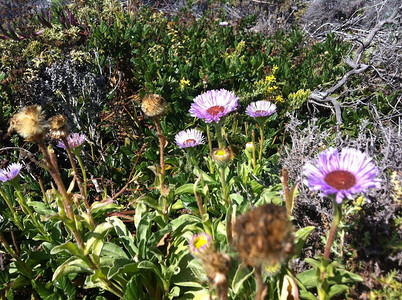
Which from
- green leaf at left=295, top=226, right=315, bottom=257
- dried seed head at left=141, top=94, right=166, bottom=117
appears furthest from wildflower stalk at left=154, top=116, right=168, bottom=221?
green leaf at left=295, top=226, right=315, bottom=257

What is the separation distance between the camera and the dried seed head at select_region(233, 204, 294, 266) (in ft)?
2.82

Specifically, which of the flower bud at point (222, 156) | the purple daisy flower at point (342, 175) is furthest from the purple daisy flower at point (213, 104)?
the purple daisy flower at point (342, 175)

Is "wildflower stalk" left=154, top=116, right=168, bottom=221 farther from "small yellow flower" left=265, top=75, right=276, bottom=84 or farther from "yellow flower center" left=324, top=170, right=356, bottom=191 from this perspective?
"small yellow flower" left=265, top=75, right=276, bottom=84

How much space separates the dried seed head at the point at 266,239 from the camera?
2.82 feet

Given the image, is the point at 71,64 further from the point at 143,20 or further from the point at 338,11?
the point at 338,11

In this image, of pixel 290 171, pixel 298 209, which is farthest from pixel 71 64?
pixel 298 209

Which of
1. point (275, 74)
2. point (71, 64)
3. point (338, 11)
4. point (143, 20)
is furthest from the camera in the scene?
point (338, 11)

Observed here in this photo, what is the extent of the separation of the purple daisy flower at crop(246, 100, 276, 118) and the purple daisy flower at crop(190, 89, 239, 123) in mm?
173

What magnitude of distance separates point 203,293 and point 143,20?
15.4ft

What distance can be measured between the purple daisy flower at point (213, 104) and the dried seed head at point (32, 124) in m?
0.94

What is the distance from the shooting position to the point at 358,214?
1.65 metres

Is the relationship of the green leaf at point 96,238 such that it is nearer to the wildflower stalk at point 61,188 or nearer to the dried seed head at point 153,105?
the wildflower stalk at point 61,188

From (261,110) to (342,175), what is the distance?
1162mm

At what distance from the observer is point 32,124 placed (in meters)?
1.24
